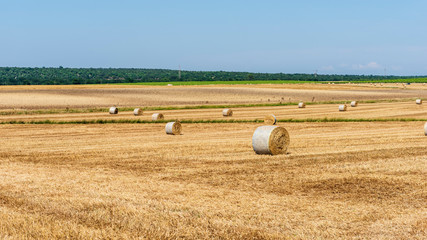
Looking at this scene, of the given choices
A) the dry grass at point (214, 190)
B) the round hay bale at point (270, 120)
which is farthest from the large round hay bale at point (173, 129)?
the round hay bale at point (270, 120)

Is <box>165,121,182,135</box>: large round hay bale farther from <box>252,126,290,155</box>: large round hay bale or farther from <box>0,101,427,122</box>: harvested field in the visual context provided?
<box>0,101,427,122</box>: harvested field

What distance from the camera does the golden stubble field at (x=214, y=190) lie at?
388 inches

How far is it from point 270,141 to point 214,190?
6.30 metres

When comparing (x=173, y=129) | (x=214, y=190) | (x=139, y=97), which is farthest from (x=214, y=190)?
(x=139, y=97)

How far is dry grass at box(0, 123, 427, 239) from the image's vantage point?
9.88 m

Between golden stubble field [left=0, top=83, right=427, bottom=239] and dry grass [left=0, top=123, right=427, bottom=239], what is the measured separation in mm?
25

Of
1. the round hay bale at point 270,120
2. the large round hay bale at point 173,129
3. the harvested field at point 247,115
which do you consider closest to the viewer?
the large round hay bale at point 173,129

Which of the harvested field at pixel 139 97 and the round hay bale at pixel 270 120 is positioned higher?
the round hay bale at pixel 270 120

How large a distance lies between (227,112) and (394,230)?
33969 mm

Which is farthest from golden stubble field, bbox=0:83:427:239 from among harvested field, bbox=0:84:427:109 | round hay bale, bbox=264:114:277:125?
harvested field, bbox=0:84:427:109

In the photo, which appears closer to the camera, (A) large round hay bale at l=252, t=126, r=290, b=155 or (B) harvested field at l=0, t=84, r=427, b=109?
(A) large round hay bale at l=252, t=126, r=290, b=155

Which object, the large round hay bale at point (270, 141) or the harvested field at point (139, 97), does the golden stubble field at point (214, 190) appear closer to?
the large round hay bale at point (270, 141)

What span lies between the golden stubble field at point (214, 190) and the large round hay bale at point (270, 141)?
0.44 metres

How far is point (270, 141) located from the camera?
1906 cm
